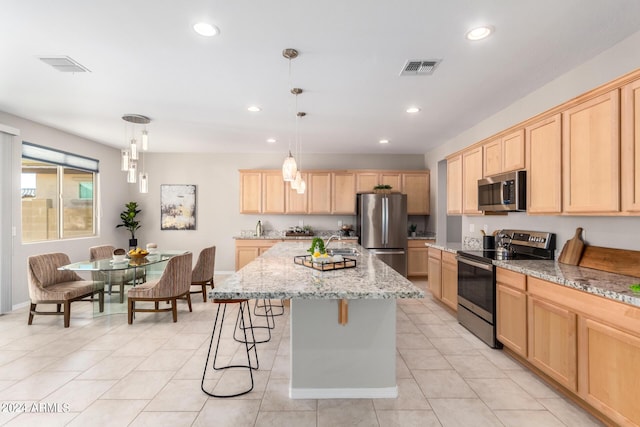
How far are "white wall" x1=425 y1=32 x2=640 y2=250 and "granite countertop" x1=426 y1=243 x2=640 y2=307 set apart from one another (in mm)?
→ 309

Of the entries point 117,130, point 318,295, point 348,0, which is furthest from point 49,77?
point 318,295

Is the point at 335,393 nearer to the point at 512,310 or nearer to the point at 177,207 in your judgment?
the point at 512,310

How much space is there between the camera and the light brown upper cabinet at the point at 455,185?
4.57 m

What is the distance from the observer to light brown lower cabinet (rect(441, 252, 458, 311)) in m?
4.03

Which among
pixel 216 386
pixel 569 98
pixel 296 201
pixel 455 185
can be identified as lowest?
pixel 216 386

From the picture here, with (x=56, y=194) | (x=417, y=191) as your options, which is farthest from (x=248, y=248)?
(x=417, y=191)

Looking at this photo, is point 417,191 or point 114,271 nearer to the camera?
point 114,271

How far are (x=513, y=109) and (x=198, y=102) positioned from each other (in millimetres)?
3692

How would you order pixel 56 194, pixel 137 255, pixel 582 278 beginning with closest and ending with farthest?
pixel 582 278
pixel 137 255
pixel 56 194

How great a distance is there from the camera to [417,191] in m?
6.63

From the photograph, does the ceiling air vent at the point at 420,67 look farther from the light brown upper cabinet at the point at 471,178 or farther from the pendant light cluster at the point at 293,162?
the light brown upper cabinet at the point at 471,178

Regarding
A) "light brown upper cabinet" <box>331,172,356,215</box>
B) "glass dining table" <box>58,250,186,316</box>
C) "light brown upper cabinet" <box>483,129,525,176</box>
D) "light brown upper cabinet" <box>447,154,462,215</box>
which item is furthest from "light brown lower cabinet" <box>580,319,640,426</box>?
"light brown upper cabinet" <box>331,172,356,215</box>

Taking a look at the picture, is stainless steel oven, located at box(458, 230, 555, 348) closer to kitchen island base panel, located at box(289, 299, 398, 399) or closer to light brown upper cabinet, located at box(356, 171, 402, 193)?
kitchen island base panel, located at box(289, 299, 398, 399)

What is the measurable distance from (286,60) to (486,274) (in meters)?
2.75
